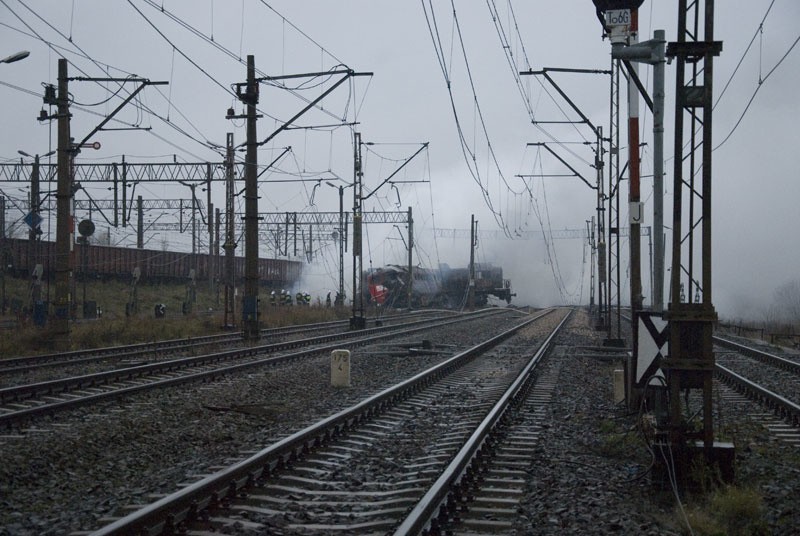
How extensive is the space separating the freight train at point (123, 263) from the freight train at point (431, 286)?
30.2 ft

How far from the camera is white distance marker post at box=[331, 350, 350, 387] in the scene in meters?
15.4

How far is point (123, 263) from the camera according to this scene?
54594 millimetres

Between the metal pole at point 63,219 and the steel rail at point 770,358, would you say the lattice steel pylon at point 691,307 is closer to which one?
the steel rail at point 770,358

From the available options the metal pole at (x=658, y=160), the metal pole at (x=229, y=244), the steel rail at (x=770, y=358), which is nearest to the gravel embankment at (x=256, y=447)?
the metal pole at (x=658, y=160)

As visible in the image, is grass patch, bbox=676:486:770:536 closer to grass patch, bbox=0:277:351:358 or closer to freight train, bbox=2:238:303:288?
grass patch, bbox=0:277:351:358

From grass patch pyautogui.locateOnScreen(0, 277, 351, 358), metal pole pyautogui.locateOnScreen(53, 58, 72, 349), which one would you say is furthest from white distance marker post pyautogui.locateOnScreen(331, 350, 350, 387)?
metal pole pyautogui.locateOnScreen(53, 58, 72, 349)

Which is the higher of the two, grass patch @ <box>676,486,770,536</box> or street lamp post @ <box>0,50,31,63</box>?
street lamp post @ <box>0,50,31,63</box>

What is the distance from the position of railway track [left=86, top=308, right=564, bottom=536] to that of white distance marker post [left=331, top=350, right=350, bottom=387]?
1.83m

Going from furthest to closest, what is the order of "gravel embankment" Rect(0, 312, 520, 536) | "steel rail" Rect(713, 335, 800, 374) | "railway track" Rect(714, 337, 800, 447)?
"steel rail" Rect(713, 335, 800, 374), "railway track" Rect(714, 337, 800, 447), "gravel embankment" Rect(0, 312, 520, 536)

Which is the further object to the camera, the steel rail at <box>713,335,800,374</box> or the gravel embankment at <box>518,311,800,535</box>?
the steel rail at <box>713,335,800,374</box>

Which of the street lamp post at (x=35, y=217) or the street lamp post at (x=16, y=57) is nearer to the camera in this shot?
the street lamp post at (x=16, y=57)

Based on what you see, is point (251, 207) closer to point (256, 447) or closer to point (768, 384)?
point (768, 384)

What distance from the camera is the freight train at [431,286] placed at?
59.5 metres

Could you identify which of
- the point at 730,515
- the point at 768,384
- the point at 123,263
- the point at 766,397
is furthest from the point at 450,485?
the point at 123,263
